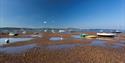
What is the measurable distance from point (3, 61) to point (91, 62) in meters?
8.66

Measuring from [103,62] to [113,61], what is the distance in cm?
124

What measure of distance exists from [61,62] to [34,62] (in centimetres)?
264

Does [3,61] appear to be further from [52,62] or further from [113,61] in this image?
[113,61]

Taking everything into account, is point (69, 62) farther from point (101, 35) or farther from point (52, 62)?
point (101, 35)

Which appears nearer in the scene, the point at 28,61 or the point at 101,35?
the point at 28,61

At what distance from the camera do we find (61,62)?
1397 centimetres

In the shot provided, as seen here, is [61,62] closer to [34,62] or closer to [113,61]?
[34,62]

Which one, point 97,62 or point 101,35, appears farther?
point 101,35

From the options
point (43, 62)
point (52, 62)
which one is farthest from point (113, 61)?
point (43, 62)

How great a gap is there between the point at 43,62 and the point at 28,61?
155 cm

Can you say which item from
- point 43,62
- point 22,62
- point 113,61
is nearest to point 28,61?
point 22,62

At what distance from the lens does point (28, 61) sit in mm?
14328

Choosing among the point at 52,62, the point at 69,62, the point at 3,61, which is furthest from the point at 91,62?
the point at 3,61

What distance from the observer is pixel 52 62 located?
1403cm
